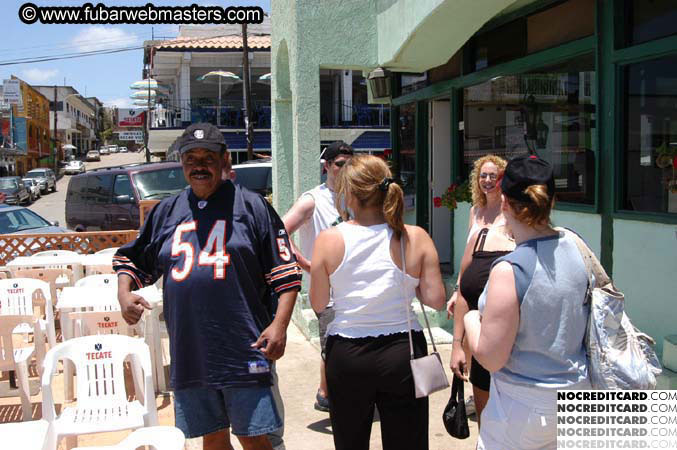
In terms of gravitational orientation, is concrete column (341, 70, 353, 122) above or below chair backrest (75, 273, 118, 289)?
above

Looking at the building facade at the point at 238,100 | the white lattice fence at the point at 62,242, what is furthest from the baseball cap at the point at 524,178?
the building facade at the point at 238,100

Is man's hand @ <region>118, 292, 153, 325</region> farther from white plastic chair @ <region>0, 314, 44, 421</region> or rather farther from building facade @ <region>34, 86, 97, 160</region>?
building facade @ <region>34, 86, 97, 160</region>

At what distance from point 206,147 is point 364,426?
1.44m

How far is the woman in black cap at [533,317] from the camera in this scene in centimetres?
237

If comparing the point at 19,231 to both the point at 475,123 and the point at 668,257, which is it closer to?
the point at 475,123

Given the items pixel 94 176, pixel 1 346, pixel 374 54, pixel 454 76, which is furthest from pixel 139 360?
pixel 94 176

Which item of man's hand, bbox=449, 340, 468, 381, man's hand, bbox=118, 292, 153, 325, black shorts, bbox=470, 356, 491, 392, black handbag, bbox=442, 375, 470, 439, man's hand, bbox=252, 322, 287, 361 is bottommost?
black handbag, bbox=442, 375, 470, 439

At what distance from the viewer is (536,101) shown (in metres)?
6.14

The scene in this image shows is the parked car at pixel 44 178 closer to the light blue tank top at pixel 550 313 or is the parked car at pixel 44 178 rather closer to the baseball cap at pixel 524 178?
the baseball cap at pixel 524 178

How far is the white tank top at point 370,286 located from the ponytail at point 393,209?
44 millimetres

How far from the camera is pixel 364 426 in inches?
118

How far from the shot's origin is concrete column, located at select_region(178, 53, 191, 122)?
3122 centimetres

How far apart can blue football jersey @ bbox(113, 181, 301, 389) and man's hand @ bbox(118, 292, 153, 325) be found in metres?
0.16

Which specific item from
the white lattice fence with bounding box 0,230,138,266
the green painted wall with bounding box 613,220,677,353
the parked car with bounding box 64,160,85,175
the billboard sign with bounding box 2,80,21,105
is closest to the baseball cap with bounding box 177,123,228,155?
the green painted wall with bounding box 613,220,677,353
